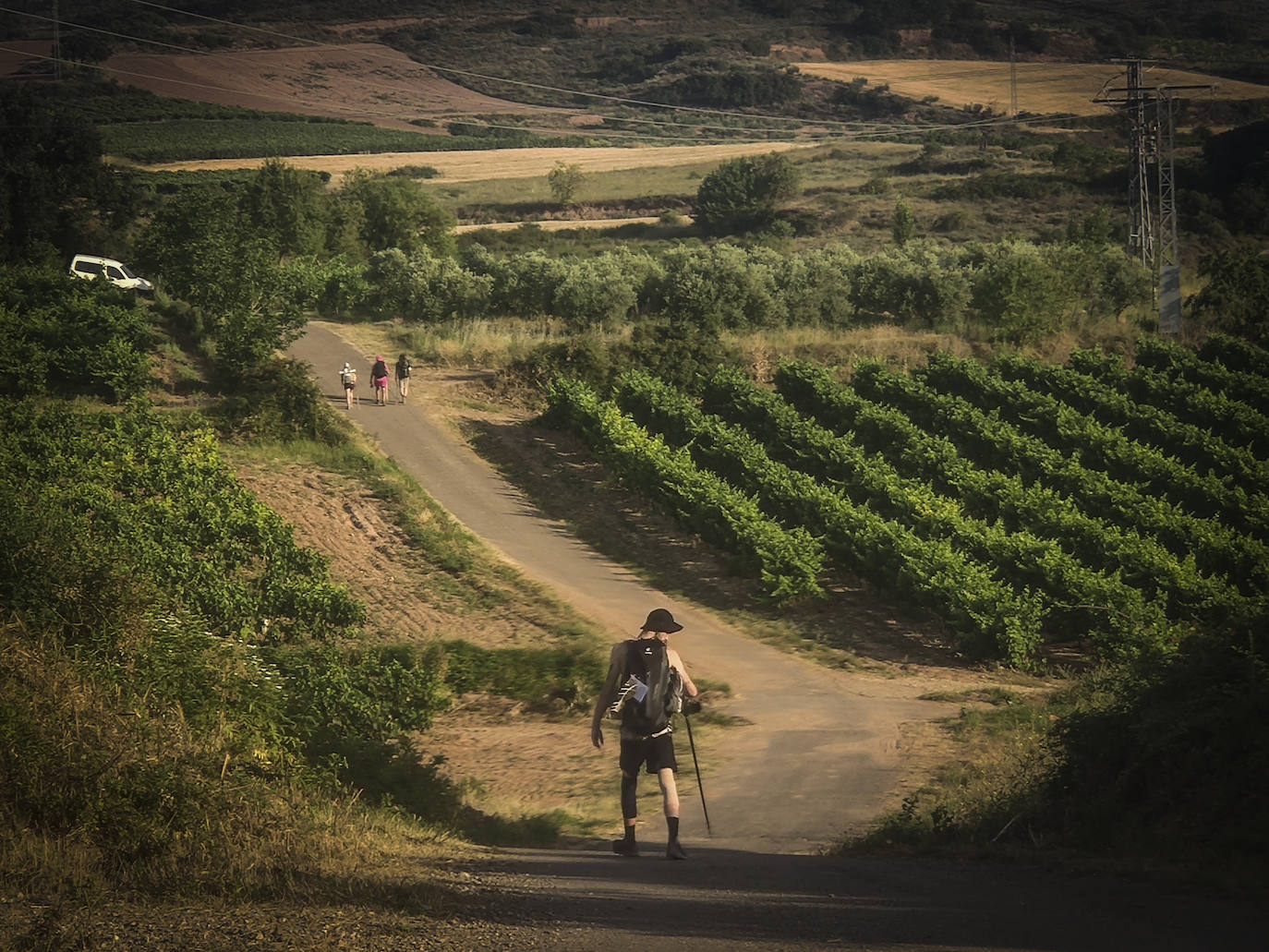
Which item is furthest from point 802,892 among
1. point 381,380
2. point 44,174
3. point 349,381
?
point 44,174

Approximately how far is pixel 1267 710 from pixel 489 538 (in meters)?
19.0

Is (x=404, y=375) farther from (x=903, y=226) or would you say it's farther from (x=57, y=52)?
(x=57, y=52)

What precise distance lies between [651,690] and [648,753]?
0.44m

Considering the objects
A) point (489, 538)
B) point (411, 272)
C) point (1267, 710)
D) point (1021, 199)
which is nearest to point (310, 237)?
point (411, 272)

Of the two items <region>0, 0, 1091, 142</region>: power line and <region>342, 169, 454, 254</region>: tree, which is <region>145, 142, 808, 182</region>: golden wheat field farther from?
<region>342, 169, 454, 254</region>: tree

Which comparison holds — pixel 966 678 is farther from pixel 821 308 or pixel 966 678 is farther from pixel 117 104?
pixel 117 104

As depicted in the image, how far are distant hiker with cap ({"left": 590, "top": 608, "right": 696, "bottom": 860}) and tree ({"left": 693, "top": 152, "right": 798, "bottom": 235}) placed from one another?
65.0 m

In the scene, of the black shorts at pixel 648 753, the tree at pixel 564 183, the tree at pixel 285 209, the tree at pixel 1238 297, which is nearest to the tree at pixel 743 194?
the tree at pixel 564 183

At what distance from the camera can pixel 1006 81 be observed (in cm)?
9225

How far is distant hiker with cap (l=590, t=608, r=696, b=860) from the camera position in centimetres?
920

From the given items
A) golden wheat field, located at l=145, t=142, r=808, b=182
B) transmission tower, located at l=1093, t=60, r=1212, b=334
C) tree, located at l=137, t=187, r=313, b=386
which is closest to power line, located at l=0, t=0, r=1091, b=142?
golden wheat field, located at l=145, t=142, r=808, b=182

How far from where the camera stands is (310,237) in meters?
55.4

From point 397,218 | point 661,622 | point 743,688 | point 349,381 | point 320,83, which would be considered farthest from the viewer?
point 320,83

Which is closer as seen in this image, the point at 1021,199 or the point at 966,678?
the point at 966,678
